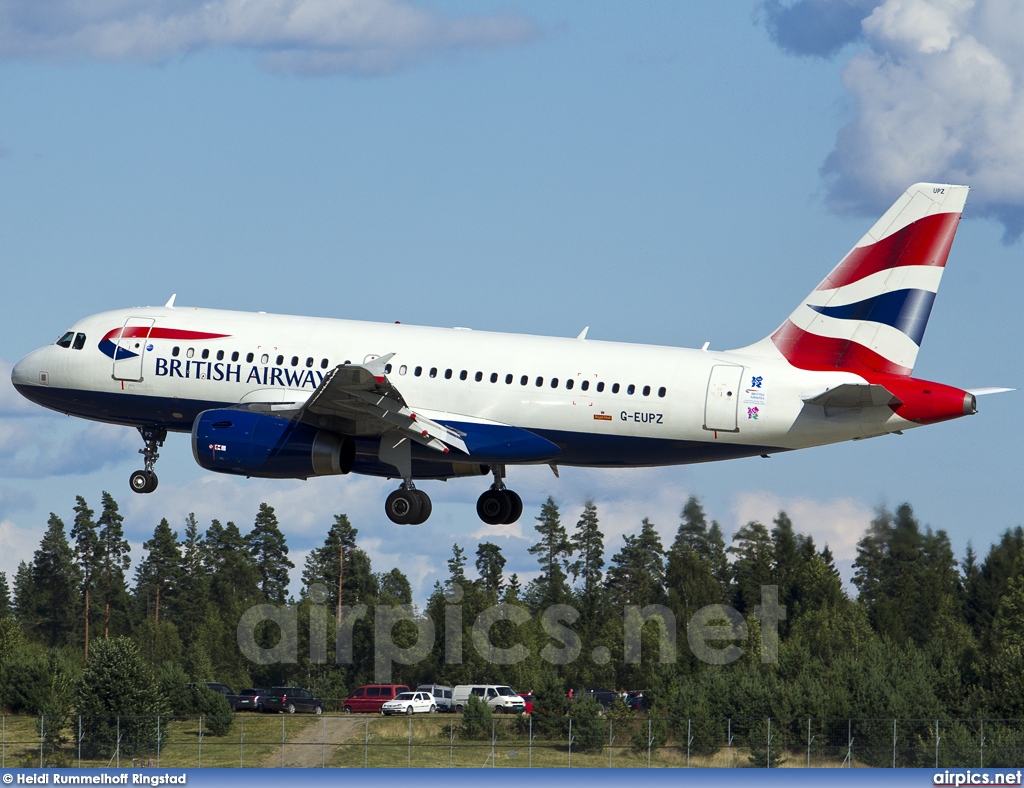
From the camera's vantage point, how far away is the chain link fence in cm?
6059

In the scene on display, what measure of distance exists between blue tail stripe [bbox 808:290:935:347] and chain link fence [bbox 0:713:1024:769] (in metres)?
17.4

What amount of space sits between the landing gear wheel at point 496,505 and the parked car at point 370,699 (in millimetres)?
44075

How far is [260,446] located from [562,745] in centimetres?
2607

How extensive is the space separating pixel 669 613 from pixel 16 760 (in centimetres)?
4298

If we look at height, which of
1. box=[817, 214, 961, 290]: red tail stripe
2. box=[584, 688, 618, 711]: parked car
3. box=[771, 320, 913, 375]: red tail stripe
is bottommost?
box=[584, 688, 618, 711]: parked car

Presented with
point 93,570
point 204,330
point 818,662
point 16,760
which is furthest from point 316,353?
point 93,570

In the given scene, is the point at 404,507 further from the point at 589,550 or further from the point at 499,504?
the point at 589,550

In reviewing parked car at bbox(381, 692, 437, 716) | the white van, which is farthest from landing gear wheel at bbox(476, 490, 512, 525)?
parked car at bbox(381, 692, 437, 716)

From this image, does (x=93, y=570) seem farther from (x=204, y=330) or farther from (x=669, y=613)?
(x=204, y=330)

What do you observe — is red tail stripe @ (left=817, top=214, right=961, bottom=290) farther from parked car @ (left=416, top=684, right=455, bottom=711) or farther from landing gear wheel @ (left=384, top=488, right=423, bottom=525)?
parked car @ (left=416, top=684, right=455, bottom=711)

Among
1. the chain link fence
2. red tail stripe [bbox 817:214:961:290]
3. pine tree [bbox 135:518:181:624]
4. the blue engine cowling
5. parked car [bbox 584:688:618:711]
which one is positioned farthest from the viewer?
pine tree [bbox 135:518:181:624]

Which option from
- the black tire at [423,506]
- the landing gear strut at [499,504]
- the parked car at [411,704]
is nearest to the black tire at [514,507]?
the landing gear strut at [499,504]

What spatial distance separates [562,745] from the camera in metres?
68.4

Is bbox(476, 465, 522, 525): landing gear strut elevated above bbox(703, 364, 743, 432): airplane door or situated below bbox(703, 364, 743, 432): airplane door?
below
